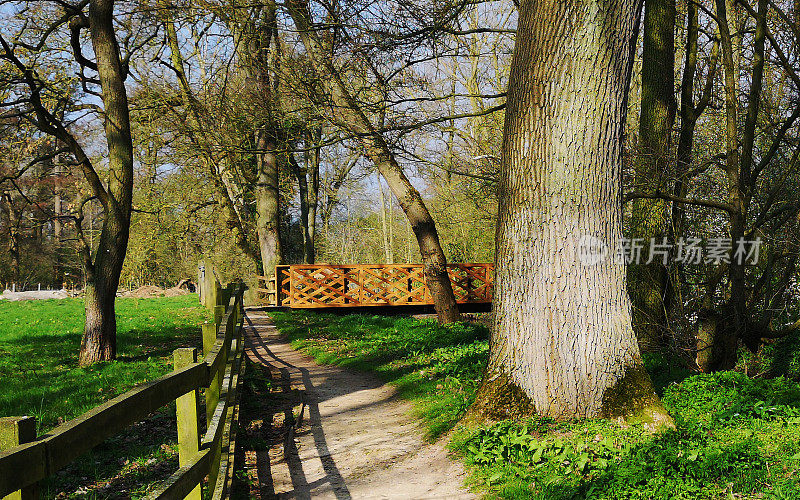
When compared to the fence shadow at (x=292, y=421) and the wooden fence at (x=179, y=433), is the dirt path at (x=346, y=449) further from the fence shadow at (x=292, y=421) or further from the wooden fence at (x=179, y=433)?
the wooden fence at (x=179, y=433)

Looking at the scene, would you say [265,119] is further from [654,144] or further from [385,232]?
[385,232]

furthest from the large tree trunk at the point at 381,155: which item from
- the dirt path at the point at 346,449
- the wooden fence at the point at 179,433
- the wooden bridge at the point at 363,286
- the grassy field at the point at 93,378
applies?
the wooden bridge at the point at 363,286

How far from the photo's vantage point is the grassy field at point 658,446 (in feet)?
13.9

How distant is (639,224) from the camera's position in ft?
30.6

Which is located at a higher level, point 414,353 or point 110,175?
point 110,175

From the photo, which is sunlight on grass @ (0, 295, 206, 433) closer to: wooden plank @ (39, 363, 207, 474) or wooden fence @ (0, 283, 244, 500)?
wooden fence @ (0, 283, 244, 500)

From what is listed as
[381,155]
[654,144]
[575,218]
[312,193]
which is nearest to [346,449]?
[575,218]

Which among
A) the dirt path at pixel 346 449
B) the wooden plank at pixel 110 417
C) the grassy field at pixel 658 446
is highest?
the wooden plank at pixel 110 417

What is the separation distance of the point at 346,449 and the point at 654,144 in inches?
237

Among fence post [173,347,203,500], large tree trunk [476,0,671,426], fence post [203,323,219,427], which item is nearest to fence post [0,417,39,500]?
fence post [173,347,203,500]

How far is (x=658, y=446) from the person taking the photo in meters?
4.70

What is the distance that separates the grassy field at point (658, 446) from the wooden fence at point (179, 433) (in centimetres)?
199

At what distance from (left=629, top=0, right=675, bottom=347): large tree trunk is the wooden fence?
6007mm

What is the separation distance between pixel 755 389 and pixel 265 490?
4.48 meters
